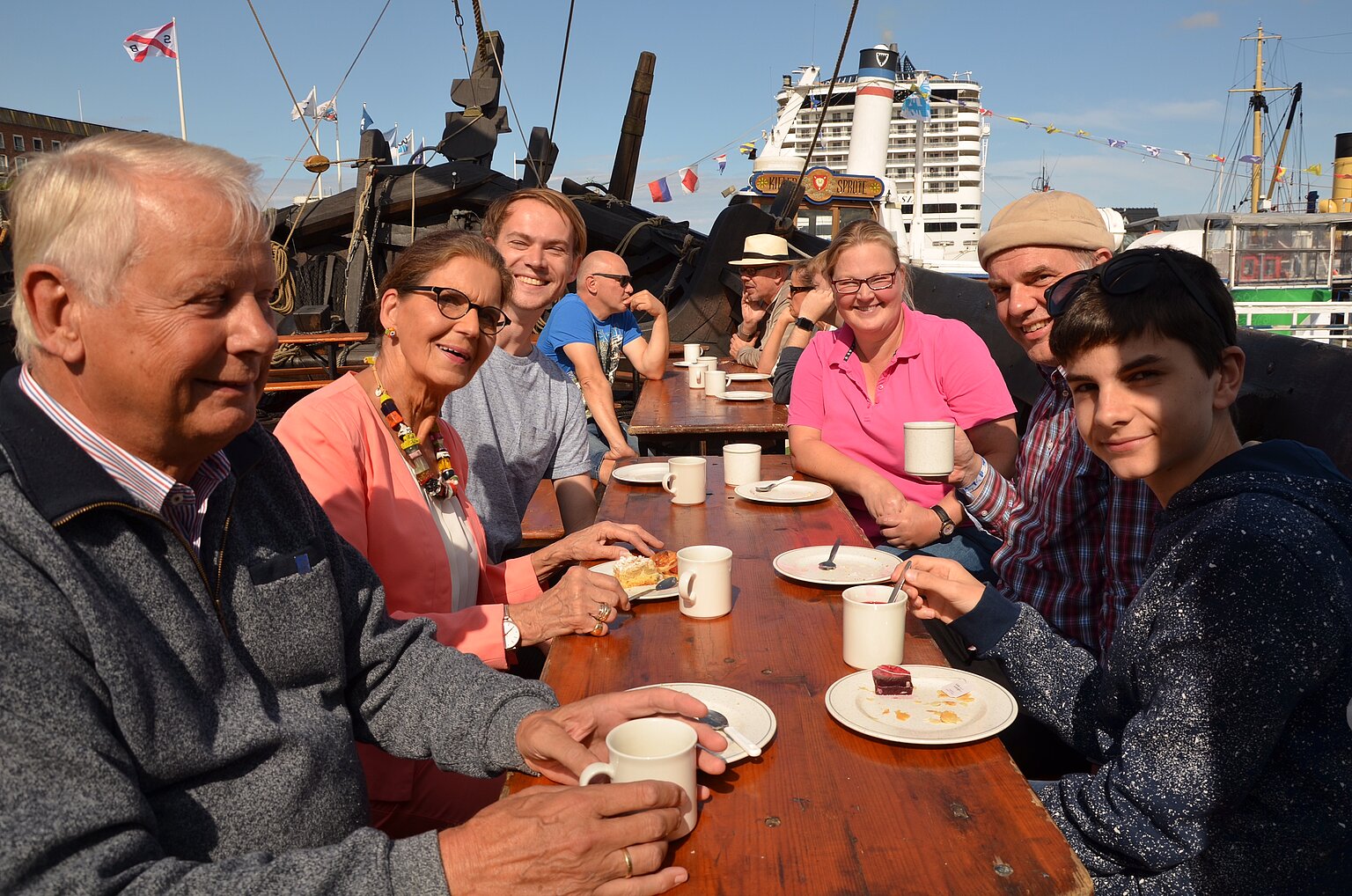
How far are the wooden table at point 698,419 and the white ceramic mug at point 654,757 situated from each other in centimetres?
328

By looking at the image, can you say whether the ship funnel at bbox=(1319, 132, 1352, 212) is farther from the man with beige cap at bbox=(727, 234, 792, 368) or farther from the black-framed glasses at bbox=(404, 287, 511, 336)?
the black-framed glasses at bbox=(404, 287, 511, 336)

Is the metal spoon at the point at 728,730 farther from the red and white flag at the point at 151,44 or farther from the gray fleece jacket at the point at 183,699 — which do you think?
the red and white flag at the point at 151,44

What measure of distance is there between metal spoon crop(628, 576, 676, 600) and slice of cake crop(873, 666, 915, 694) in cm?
65

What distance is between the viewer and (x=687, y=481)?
2.93 metres

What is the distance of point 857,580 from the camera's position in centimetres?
205

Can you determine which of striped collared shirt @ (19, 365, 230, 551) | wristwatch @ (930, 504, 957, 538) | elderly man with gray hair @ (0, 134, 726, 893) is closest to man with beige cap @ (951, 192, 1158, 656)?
wristwatch @ (930, 504, 957, 538)

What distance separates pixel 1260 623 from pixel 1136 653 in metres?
0.22

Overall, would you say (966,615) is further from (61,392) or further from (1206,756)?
(61,392)

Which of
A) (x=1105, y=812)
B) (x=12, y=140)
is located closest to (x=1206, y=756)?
(x=1105, y=812)

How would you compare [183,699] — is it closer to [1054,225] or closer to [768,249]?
[1054,225]

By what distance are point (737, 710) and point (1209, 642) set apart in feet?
2.14

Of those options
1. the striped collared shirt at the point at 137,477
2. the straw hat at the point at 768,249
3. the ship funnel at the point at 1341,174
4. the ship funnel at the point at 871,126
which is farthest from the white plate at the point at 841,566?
the ship funnel at the point at 1341,174

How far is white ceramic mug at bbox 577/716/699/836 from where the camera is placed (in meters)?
1.13

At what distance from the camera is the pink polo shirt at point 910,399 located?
3.57 metres
